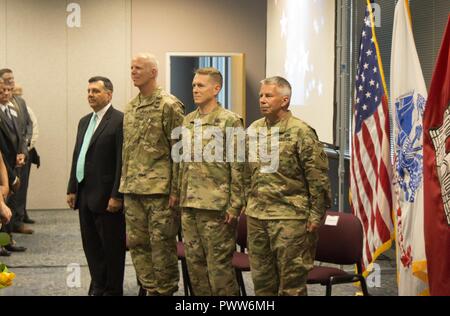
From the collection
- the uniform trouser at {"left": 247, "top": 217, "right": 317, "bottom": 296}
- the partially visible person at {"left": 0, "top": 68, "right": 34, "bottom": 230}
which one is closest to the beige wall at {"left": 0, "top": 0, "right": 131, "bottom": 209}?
the partially visible person at {"left": 0, "top": 68, "right": 34, "bottom": 230}

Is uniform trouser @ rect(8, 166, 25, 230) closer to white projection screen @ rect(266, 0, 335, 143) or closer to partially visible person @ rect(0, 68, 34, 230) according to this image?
partially visible person @ rect(0, 68, 34, 230)

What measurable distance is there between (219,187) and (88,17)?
6.32 m

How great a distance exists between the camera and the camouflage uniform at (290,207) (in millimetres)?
4176

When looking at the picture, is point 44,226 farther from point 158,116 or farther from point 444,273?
point 444,273

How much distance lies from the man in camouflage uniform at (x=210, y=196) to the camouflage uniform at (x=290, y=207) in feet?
0.82

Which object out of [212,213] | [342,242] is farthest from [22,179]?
[342,242]

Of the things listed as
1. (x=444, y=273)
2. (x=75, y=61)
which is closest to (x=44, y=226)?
(x=75, y=61)

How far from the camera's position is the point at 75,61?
1025cm

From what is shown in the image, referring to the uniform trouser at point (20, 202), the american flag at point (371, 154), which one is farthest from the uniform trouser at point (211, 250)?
the uniform trouser at point (20, 202)

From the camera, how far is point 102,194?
5086 mm

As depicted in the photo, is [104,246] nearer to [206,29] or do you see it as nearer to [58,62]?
[58,62]

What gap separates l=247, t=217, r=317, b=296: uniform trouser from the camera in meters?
4.19

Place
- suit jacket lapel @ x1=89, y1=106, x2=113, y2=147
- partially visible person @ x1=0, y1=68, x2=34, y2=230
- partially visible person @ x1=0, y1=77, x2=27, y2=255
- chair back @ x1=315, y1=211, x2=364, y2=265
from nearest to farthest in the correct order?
chair back @ x1=315, y1=211, x2=364, y2=265 < suit jacket lapel @ x1=89, y1=106, x2=113, y2=147 < partially visible person @ x1=0, y1=77, x2=27, y2=255 < partially visible person @ x1=0, y1=68, x2=34, y2=230
